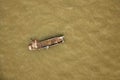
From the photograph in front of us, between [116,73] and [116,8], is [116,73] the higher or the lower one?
the lower one

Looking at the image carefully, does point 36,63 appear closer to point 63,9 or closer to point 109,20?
point 63,9

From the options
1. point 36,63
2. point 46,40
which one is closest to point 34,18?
point 46,40

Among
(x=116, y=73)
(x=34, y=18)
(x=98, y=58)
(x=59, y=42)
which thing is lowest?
(x=116, y=73)

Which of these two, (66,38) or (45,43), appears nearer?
(45,43)
